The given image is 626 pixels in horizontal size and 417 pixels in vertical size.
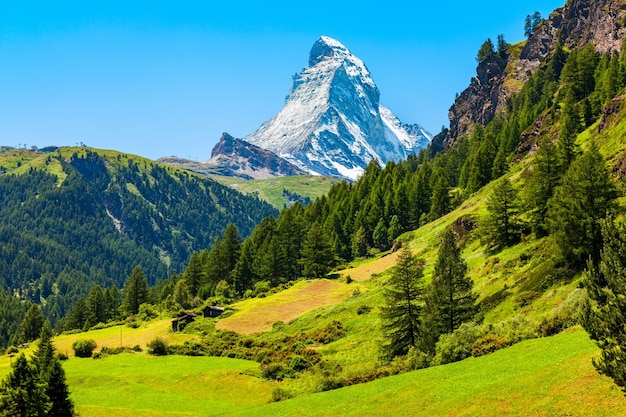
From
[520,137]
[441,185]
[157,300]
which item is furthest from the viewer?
[157,300]

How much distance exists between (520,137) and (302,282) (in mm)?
69523

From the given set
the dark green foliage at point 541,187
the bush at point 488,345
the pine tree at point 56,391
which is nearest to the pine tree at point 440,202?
the dark green foliage at point 541,187

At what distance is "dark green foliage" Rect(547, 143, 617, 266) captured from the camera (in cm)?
4675

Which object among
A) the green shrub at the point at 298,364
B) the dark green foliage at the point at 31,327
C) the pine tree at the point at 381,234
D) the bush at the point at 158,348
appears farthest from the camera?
the pine tree at the point at 381,234

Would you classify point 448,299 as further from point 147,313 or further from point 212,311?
point 147,313

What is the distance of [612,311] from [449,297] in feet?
92.1

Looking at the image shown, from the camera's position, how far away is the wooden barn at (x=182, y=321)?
9206 centimetres

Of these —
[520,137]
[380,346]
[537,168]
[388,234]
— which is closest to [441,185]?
[388,234]

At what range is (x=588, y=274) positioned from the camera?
2245cm

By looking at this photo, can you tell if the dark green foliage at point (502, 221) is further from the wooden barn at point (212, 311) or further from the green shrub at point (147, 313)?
the green shrub at point (147, 313)

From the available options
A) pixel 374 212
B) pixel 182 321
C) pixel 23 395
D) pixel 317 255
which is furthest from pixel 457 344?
pixel 374 212

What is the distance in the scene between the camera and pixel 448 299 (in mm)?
48281

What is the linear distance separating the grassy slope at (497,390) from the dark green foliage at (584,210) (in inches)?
538

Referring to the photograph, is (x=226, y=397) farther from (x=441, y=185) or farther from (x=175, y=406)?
(x=441, y=185)
